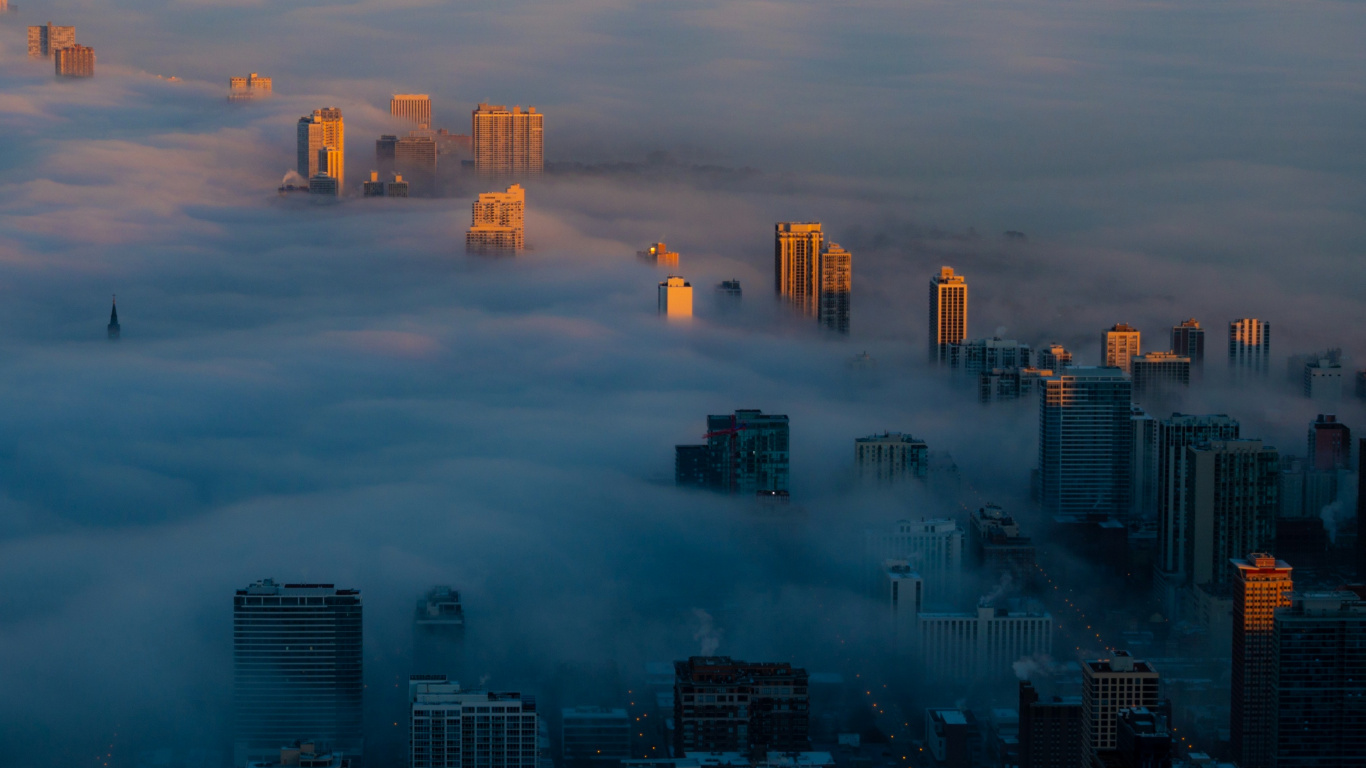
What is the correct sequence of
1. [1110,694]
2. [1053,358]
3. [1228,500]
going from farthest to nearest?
1. [1053,358]
2. [1228,500]
3. [1110,694]

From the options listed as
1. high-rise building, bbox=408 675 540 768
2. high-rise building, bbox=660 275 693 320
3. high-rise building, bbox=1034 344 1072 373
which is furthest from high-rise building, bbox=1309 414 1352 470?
high-rise building, bbox=408 675 540 768

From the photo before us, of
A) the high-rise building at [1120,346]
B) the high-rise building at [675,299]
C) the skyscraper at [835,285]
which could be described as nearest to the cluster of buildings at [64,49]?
the high-rise building at [675,299]

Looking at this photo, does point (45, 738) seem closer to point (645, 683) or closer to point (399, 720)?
point (399, 720)

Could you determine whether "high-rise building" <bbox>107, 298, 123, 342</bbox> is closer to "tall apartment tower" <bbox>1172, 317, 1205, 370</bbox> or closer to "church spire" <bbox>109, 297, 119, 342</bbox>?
"church spire" <bbox>109, 297, 119, 342</bbox>

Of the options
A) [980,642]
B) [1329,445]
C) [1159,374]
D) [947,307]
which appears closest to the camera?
[980,642]

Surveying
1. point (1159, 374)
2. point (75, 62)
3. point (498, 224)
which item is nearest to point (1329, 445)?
point (1159, 374)

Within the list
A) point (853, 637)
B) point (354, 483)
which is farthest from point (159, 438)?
point (853, 637)

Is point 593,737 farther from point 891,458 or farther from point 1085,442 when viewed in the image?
point 1085,442

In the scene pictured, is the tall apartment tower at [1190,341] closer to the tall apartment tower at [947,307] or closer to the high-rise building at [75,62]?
the tall apartment tower at [947,307]
